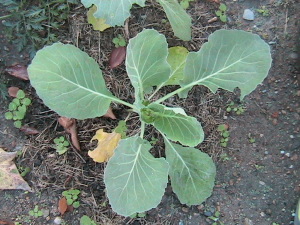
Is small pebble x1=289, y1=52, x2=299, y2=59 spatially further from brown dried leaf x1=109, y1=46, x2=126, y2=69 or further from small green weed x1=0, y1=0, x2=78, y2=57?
small green weed x1=0, y1=0, x2=78, y2=57

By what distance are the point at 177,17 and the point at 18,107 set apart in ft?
3.05

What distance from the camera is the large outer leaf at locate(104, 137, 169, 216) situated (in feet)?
6.59

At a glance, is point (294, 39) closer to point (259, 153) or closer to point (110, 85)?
point (259, 153)

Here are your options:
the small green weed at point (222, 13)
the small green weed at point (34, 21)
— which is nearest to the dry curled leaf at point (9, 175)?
the small green weed at point (34, 21)

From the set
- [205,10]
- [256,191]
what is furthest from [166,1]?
[256,191]

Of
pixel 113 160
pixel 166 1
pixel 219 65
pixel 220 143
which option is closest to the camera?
pixel 113 160

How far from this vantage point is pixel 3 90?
2314mm

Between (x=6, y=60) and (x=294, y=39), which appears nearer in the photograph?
(x=6, y=60)

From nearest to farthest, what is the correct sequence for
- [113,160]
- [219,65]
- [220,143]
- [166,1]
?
1. [113,160]
2. [219,65]
3. [166,1]
4. [220,143]

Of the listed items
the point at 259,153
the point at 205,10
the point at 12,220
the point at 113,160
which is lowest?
the point at 12,220

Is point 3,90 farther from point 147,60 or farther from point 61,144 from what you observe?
point 147,60

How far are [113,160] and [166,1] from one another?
866 mm

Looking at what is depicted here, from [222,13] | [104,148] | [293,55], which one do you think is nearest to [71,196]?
[104,148]

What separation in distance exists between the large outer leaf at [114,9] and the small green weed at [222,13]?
0.67m
